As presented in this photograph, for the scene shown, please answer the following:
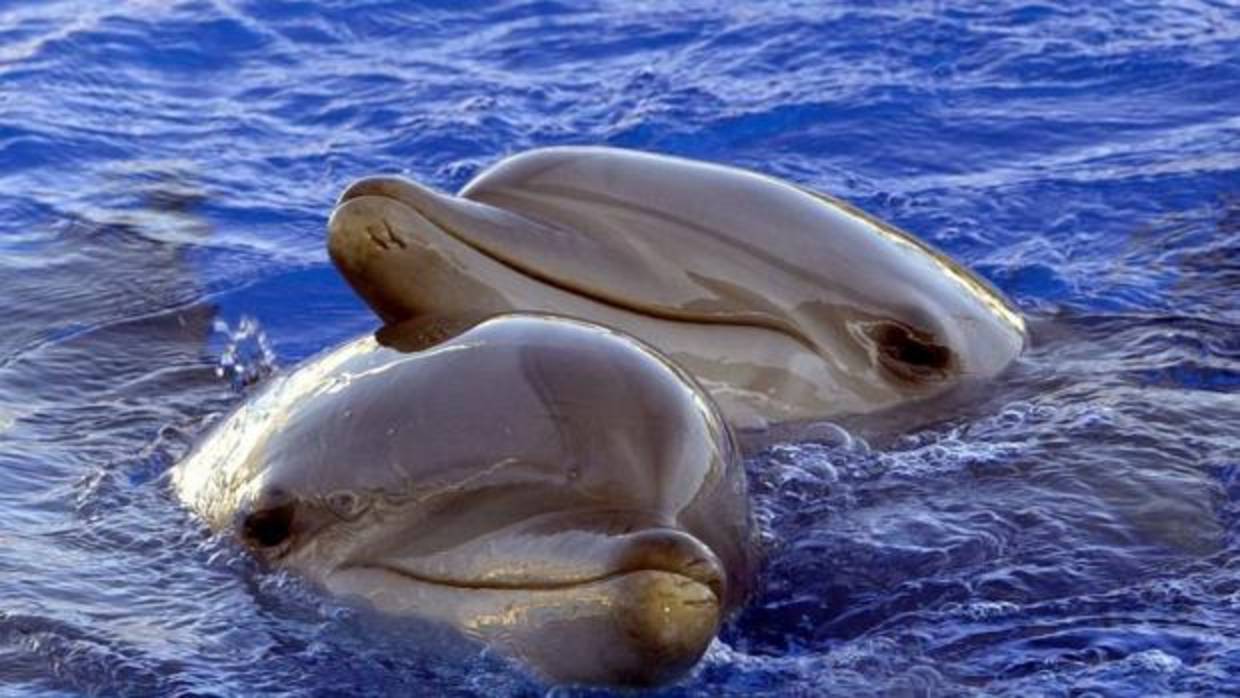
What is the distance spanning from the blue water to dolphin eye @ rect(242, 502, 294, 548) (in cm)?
12

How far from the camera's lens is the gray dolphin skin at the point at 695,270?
7.64 m

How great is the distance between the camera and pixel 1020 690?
6.48 metres

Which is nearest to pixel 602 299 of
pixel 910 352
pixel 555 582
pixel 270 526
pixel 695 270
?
pixel 695 270

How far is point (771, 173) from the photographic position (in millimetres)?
13516

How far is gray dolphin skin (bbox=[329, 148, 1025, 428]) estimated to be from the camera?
25.1 feet

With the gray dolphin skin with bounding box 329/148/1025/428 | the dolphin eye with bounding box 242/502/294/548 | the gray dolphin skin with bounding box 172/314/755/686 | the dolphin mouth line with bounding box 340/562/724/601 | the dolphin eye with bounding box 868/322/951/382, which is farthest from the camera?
the dolphin eye with bounding box 868/322/951/382

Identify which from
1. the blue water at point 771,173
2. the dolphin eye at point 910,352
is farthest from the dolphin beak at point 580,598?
the dolphin eye at point 910,352

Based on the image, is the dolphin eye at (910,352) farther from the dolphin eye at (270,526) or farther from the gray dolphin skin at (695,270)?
the dolphin eye at (270,526)

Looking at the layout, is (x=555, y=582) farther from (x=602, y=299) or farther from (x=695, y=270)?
(x=695, y=270)

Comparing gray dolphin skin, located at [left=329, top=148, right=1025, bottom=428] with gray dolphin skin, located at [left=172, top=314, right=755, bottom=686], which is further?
gray dolphin skin, located at [left=329, top=148, right=1025, bottom=428]

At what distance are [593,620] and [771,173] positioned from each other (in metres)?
7.82

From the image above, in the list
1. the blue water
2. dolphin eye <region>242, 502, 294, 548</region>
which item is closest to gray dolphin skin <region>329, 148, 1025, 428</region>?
the blue water

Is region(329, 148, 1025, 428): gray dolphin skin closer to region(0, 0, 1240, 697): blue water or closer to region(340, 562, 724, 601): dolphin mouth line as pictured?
region(0, 0, 1240, 697): blue water

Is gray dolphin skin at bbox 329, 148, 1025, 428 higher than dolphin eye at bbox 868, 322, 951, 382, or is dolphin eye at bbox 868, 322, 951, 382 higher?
gray dolphin skin at bbox 329, 148, 1025, 428
